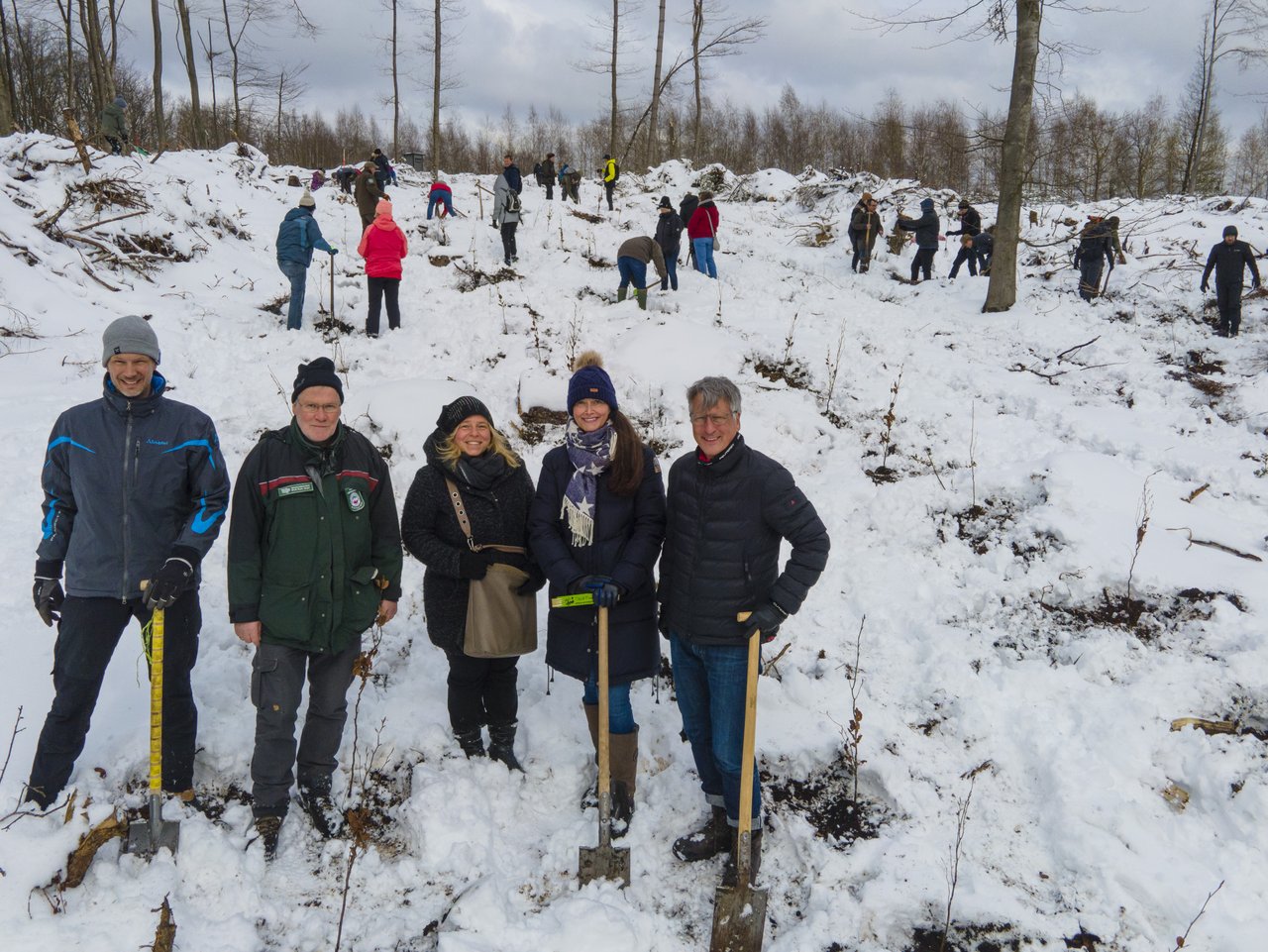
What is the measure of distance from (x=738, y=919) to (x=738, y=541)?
1.65 meters

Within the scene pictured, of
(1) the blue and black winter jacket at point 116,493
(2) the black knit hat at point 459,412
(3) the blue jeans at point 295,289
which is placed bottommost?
(1) the blue and black winter jacket at point 116,493

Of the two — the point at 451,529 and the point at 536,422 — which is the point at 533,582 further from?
the point at 536,422

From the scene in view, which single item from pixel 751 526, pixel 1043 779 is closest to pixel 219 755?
pixel 751 526

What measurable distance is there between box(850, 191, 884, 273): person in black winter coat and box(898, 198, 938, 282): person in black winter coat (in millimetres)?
682

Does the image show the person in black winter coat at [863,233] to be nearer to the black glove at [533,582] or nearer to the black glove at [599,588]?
the black glove at [533,582]

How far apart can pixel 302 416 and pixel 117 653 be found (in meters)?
2.39

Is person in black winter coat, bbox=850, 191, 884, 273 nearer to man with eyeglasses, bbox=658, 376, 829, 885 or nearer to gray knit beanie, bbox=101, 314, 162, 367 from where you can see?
man with eyeglasses, bbox=658, 376, 829, 885

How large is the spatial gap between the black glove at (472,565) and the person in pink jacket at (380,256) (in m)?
6.97

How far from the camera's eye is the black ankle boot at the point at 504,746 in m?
3.92

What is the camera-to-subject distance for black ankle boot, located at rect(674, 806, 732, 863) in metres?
→ 3.42

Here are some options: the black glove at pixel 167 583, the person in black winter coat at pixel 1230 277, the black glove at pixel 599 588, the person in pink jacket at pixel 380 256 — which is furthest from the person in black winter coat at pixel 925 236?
the black glove at pixel 167 583

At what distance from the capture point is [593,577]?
3316 millimetres

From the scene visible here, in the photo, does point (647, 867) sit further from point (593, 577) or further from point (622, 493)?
point (622, 493)

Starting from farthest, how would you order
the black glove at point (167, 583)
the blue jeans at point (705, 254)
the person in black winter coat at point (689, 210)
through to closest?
the person in black winter coat at point (689, 210) → the blue jeans at point (705, 254) → the black glove at point (167, 583)
